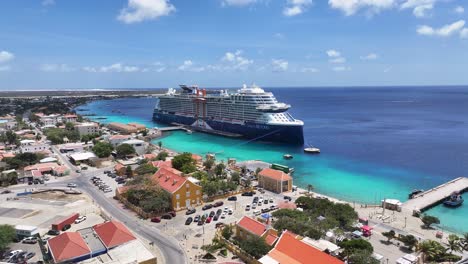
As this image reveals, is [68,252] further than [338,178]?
No

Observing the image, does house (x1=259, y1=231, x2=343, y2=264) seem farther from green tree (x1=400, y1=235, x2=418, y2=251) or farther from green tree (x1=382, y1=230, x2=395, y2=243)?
green tree (x1=382, y1=230, x2=395, y2=243)

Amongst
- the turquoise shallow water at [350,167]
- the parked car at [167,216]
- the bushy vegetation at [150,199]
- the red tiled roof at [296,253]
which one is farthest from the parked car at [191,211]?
the turquoise shallow water at [350,167]

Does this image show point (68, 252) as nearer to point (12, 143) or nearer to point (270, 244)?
point (270, 244)

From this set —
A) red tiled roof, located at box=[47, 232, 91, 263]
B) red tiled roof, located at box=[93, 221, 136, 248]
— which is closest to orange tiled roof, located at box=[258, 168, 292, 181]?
red tiled roof, located at box=[93, 221, 136, 248]

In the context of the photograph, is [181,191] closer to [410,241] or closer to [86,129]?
[410,241]

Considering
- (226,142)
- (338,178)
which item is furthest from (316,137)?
(338,178)

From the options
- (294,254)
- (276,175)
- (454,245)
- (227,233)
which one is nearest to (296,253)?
(294,254)
